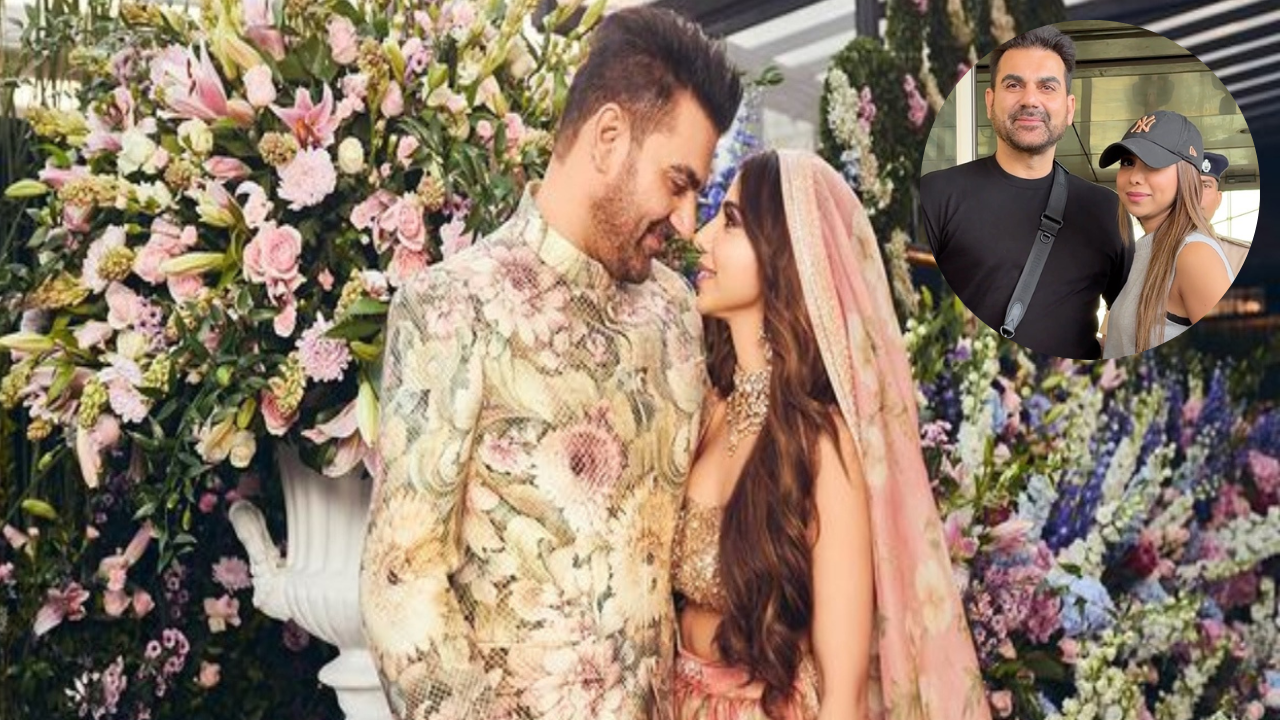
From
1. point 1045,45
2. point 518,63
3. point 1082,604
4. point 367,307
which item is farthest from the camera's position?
point 1045,45

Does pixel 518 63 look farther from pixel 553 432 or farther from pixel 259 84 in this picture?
pixel 553 432

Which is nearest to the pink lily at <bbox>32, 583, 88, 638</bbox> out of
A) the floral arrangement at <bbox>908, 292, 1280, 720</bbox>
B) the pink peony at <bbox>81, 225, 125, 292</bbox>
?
the pink peony at <bbox>81, 225, 125, 292</bbox>

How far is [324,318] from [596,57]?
51 cm

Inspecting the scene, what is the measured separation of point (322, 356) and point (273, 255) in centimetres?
14

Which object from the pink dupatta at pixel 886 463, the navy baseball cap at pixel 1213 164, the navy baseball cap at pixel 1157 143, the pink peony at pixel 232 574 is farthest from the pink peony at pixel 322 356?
the navy baseball cap at pixel 1213 164

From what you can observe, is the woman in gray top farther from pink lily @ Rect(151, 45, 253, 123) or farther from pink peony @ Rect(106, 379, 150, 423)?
pink peony @ Rect(106, 379, 150, 423)

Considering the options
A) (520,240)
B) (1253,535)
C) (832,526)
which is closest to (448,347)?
(520,240)

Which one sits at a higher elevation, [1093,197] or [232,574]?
[1093,197]

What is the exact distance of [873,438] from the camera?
1.76 meters

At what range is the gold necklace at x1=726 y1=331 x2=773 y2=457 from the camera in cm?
182

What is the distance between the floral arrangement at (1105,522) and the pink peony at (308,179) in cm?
99

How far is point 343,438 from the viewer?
2.00 m

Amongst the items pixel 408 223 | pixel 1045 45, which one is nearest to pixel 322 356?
pixel 408 223

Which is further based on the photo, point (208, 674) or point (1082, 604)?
point (208, 674)
